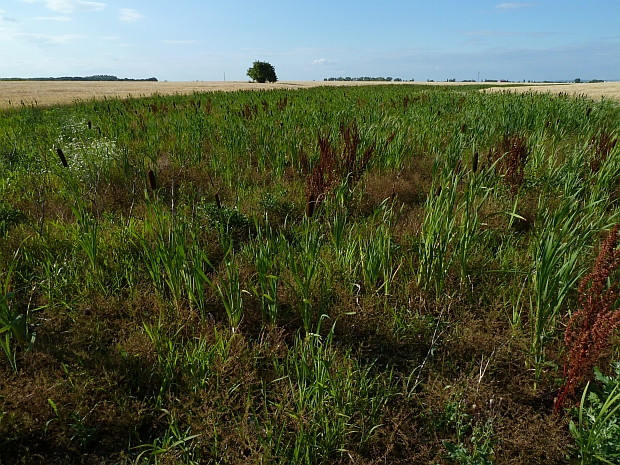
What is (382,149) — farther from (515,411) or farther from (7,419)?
(7,419)

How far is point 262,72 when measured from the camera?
68938 mm

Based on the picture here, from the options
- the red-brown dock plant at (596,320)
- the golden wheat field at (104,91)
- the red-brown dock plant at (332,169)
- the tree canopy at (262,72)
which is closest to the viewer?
the red-brown dock plant at (596,320)

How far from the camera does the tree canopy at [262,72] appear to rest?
68375 mm

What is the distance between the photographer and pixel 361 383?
4.97 ft

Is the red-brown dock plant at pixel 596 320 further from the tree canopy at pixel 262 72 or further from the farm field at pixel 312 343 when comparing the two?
the tree canopy at pixel 262 72

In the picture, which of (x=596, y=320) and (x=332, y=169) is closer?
(x=596, y=320)

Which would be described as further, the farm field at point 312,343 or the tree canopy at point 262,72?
the tree canopy at point 262,72

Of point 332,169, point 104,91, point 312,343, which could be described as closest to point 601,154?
point 332,169

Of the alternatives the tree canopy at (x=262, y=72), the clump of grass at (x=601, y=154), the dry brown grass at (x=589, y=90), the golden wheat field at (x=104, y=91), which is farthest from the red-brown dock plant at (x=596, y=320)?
the tree canopy at (x=262, y=72)

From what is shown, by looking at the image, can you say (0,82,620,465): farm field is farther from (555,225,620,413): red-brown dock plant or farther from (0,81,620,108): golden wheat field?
(0,81,620,108): golden wheat field

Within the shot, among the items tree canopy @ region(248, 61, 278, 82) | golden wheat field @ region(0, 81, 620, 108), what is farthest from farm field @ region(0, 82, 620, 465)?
tree canopy @ region(248, 61, 278, 82)

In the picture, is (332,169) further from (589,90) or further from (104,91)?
(104,91)

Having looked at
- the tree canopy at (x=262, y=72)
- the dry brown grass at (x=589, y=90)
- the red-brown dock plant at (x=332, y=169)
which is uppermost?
the tree canopy at (x=262, y=72)

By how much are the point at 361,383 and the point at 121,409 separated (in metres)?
1.01
